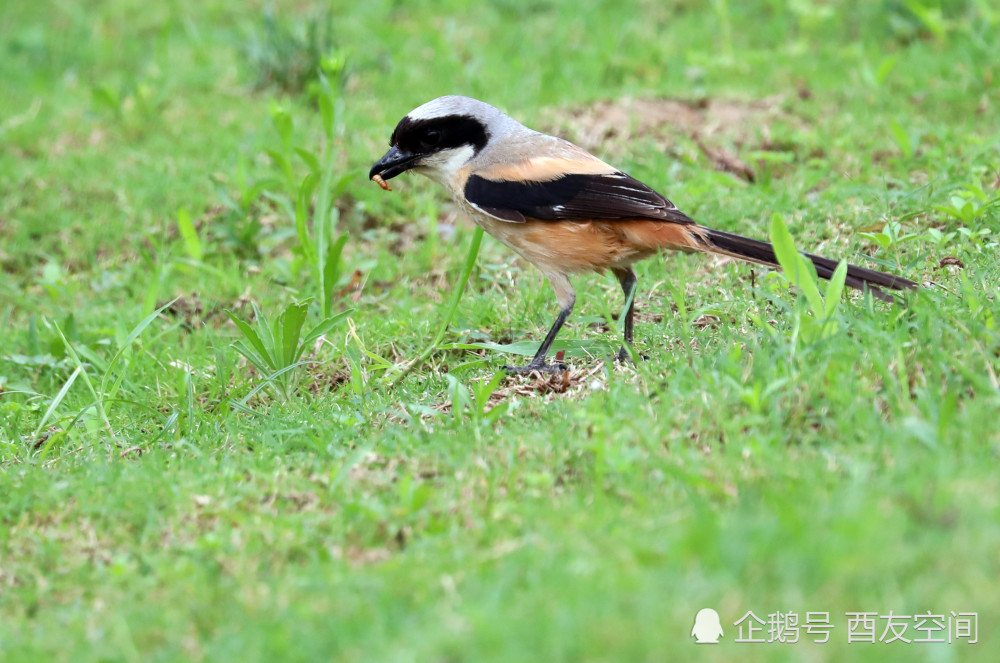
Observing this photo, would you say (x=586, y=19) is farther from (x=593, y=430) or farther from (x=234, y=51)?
(x=593, y=430)

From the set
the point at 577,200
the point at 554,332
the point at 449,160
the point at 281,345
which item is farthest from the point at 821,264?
the point at 281,345

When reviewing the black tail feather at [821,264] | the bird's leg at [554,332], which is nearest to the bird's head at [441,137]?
the bird's leg at [554,332]

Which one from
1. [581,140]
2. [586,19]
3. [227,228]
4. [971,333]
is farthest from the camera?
[586,19]

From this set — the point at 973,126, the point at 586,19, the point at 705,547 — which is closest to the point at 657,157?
the point at 973,126

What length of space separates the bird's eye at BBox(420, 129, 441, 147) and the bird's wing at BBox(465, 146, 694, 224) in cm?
31

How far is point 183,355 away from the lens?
5707mm

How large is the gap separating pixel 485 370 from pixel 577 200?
0.98 metres

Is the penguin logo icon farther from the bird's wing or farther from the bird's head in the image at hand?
the bird's head

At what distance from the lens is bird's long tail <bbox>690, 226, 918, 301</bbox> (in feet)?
14.1

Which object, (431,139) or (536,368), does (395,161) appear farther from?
(536,368)

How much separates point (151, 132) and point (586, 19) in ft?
13.6

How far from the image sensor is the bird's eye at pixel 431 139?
538 cm

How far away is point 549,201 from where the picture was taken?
16.5 feet

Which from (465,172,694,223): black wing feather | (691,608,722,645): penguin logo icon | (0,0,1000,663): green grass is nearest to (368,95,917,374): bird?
(465,172,694,223): black wing feather
